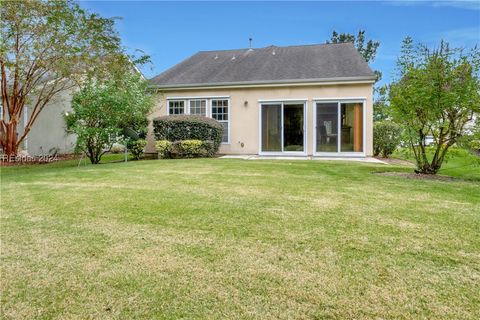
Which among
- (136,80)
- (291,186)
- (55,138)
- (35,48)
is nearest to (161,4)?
(136,80)

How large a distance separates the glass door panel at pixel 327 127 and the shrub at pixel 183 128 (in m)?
4.49

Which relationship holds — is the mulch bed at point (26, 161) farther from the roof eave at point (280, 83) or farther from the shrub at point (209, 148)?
the shrub at point (209, 148)

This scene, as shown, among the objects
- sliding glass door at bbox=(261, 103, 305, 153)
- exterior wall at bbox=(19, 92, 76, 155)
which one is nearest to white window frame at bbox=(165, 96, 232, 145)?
sliding glass door at bbox=(261, 103, 305, 153)

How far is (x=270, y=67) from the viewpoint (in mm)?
15773

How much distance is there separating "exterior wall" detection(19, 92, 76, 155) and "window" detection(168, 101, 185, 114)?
4.82 meters

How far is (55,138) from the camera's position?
1655 centimetres

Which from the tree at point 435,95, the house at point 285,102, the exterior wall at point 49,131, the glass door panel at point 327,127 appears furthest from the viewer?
the exterior wall at point 49,131

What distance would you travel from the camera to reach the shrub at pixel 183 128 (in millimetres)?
13133

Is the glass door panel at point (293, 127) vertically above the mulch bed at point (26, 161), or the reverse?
the glass door panel at point (293, 127)

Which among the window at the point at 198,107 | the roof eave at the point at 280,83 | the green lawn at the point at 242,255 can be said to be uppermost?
the roof eave at the point at 280,83

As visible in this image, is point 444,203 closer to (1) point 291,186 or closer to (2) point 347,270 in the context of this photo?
(1) point 291,186

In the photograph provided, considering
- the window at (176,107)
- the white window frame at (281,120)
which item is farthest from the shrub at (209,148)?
the window at (176,107)

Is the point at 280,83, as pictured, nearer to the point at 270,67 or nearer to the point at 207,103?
the point at 270,67

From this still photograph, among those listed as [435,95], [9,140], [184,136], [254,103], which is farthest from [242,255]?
[9,140]
